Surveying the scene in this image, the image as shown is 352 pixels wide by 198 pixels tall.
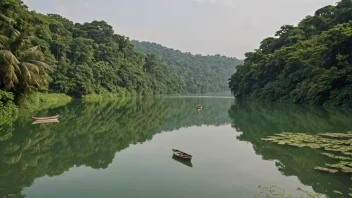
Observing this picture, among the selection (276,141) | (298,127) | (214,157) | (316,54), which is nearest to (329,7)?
(316,54)

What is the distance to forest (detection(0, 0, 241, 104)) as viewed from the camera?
65.0 feet

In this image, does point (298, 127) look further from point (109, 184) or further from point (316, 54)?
point (316, 54)

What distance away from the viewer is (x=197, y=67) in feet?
497

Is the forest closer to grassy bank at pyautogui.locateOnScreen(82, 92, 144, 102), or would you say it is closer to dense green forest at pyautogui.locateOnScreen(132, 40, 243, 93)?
grassy bank at pyautogui.locateOnScreen(82, 92, 144, 102)

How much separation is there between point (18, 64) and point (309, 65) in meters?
31.2

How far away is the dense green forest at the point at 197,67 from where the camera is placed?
130m

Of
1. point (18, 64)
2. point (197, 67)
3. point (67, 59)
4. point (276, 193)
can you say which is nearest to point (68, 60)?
point (67, 59)

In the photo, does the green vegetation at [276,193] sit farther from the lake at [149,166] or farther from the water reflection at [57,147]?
the water reflection at [57,147]

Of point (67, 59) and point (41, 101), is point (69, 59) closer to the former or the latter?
point (67, 59)

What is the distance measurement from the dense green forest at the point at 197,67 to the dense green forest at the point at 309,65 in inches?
2645

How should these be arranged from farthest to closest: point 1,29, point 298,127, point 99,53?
point 99,53
point 1,29
point 298,127

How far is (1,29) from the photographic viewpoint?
66.3 feet

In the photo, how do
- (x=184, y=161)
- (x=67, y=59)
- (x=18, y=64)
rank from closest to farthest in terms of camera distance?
(x=184, y=161)
(x=18, y=64)
(x=67, y=59)

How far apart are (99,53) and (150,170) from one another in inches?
2318
